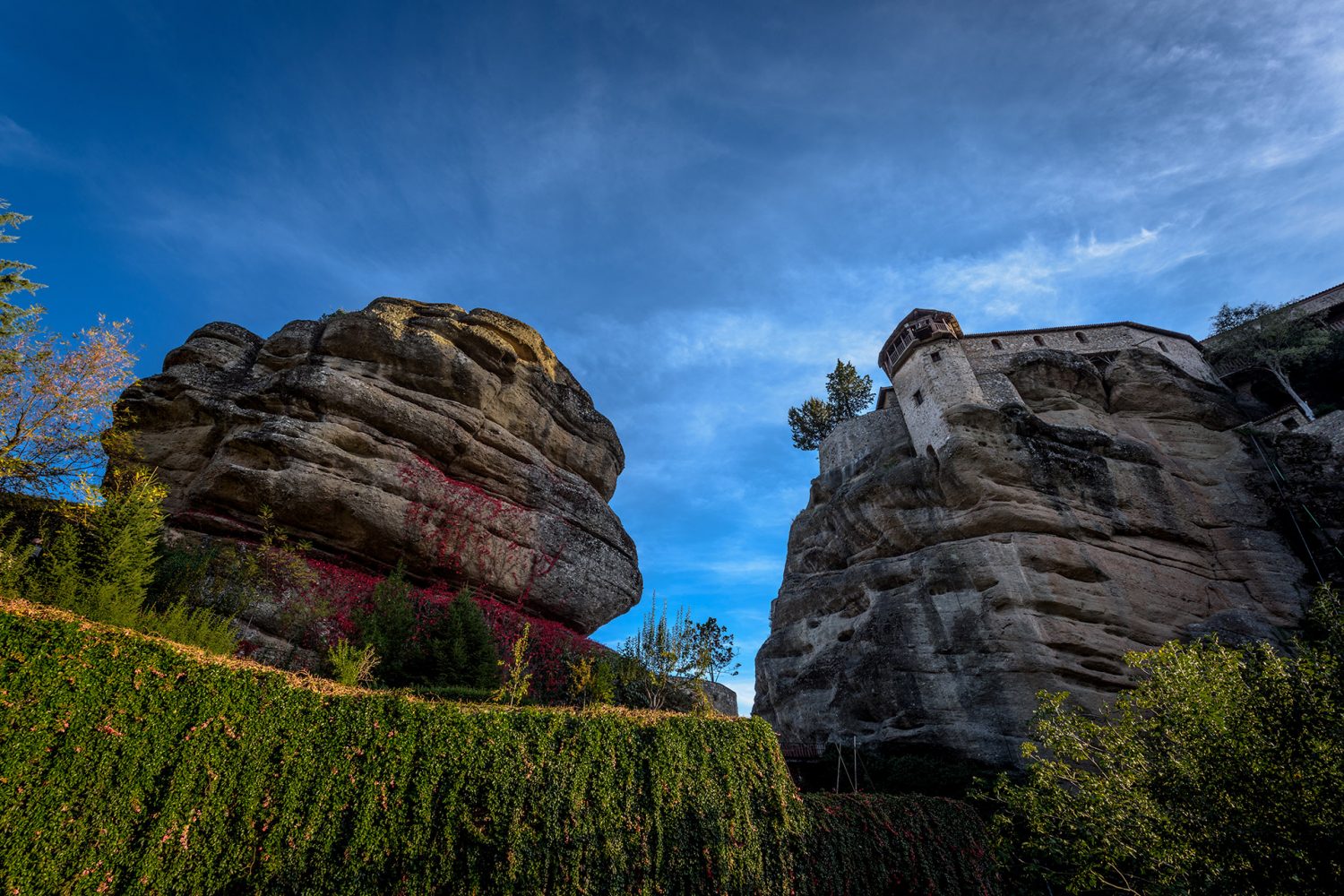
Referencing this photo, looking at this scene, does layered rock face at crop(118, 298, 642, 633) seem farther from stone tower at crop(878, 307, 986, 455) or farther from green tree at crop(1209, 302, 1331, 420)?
green tree at crop(1209, 302, 1331, 420)

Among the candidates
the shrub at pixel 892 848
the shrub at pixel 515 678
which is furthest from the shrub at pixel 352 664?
the shrub at pixel 892 848

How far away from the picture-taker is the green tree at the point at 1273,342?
95.6 ft

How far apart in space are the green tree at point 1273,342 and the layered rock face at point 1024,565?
4.38 meters

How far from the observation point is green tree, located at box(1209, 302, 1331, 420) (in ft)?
95.6

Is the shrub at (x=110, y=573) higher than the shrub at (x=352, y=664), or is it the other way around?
the shrub at (x=110, y=573)

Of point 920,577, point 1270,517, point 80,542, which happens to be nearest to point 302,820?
point 80,542

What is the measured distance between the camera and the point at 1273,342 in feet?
102

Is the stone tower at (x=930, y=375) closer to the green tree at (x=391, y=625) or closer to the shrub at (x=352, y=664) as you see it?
the green tree at (x=391, y=625)

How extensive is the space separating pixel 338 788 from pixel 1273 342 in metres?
45.8

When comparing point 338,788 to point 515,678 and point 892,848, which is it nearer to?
point 515,678

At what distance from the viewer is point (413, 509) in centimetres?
1560

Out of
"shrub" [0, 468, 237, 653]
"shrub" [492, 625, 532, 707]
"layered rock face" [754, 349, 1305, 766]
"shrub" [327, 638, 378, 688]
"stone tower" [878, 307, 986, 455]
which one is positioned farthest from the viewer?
"stone tower" [878, 307, 986, 455]

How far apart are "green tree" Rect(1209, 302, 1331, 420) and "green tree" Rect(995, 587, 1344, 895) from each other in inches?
1086

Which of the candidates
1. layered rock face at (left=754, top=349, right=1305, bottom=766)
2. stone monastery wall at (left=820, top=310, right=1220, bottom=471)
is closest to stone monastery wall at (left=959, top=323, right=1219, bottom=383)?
stone monastery wall at (left=820, top=310, right=1220, bottom=471)
